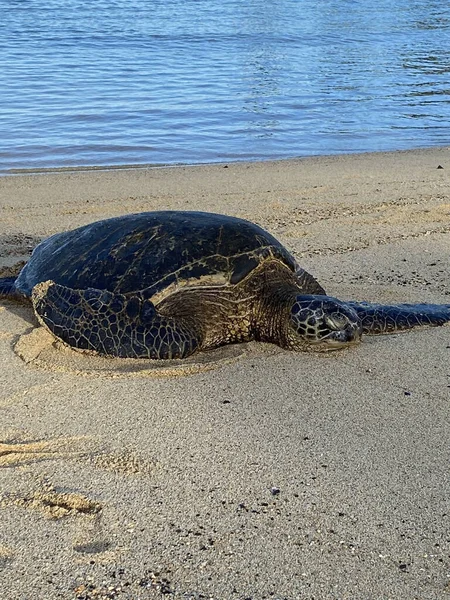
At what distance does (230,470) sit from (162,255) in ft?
5.42

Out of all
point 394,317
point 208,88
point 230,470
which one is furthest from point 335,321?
point 208,88

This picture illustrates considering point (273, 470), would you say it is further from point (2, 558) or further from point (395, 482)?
point (2, 558)

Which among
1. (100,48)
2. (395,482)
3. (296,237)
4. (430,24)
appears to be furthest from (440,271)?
(430,24)

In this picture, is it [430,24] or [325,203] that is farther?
[430,24]

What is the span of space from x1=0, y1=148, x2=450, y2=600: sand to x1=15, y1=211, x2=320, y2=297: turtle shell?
41 centimetres

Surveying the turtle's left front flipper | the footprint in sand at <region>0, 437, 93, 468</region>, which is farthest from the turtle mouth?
the footprint in sand at <region>0, 437, 93, 468</region>

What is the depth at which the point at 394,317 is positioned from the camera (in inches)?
181

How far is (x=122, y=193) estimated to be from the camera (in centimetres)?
788

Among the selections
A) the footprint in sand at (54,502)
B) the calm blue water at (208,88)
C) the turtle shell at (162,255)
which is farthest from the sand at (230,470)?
the calm blue water at (208,88)

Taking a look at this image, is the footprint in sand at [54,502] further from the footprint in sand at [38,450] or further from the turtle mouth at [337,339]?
the turtle mouth at [337,339]

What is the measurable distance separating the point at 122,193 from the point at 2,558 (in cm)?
578

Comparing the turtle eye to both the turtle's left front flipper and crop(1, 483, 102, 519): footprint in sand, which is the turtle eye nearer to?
the turtle's left front flipper

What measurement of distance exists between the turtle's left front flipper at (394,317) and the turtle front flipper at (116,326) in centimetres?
105

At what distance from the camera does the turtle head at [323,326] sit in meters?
4.21
